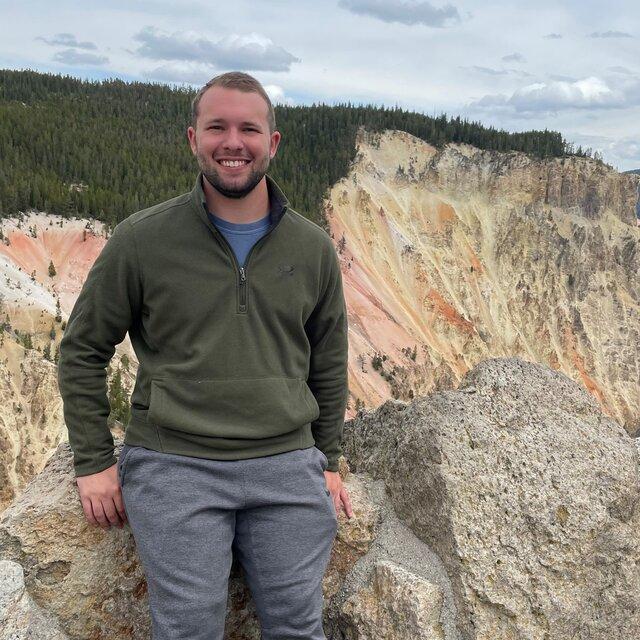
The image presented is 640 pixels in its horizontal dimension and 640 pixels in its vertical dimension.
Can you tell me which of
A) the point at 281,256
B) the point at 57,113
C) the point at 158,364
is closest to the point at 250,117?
the point at 281,256

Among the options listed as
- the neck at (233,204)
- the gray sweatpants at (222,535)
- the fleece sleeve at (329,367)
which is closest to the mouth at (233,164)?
the neck at (233,204)

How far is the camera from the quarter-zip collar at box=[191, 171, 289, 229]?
3211 millimetres

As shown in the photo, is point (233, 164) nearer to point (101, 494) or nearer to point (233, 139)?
point (233, 139)

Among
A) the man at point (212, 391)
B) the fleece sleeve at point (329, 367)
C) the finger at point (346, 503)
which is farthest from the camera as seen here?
the finger at point (346, 503)

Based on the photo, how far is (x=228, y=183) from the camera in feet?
10.4

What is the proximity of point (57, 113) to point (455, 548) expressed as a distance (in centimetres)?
5167

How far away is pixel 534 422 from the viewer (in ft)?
13.5

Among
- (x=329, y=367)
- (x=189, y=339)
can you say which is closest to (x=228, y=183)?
(x=189, y=339)

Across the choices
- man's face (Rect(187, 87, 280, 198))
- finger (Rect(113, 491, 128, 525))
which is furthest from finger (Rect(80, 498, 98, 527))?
man's face (Rect(187, 87, 280, 198))

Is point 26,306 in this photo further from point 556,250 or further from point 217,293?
point 556,250

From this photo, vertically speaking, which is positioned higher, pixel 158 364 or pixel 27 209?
pixel 158 364

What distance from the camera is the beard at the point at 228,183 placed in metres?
3.17

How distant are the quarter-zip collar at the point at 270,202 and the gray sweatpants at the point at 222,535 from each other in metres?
1.23

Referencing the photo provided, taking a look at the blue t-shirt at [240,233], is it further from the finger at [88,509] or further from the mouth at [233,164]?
the finger at [88,509]
